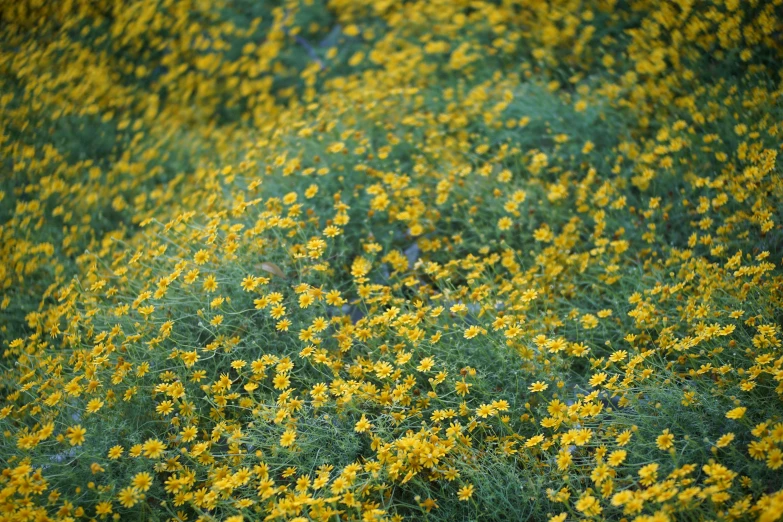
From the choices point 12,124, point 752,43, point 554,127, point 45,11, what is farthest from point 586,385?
point 45,11

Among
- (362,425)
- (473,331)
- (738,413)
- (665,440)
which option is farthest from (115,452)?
(738,413)

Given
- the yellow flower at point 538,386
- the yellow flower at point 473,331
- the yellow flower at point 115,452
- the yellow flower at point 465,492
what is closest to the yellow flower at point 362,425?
the yellow flower at point 465,492

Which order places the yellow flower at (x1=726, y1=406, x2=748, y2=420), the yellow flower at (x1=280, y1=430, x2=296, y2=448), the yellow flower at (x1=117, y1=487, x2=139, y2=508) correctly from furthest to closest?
the yellow flower at (x1=280, y1=430, x2=296, y2=448) < the yellow flower at (x1=117, y1=487, x2=139, y2=508) < the yellow flower at (x1=726, y1=406, x2=748, y2=420)

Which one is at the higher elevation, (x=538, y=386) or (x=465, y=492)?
(x=538, y=386)

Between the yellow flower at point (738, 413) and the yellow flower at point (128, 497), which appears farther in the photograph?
the yellow flower at point (128, 497)

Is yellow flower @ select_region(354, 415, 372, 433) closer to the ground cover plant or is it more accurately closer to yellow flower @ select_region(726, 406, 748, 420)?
the ground cover plant

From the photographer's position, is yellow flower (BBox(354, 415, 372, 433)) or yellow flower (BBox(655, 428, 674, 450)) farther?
yellow flower (BBox(354, 415, 372, 433))

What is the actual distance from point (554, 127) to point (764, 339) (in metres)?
2.20

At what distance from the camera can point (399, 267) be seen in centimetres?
336

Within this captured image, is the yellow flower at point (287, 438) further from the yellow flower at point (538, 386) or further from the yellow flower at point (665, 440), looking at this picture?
the yellow flower at point (665, 440)

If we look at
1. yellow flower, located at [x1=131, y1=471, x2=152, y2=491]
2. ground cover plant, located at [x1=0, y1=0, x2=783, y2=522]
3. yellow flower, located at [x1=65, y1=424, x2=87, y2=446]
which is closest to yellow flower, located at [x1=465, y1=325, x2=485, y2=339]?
ground cover plant, located at [x1=0, y1=0, x2=783, y2=522]

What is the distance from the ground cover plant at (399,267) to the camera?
245 cm

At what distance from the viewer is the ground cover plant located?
245 centimetres

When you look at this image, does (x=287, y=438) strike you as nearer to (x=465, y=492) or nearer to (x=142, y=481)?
(x=142, y=481)
